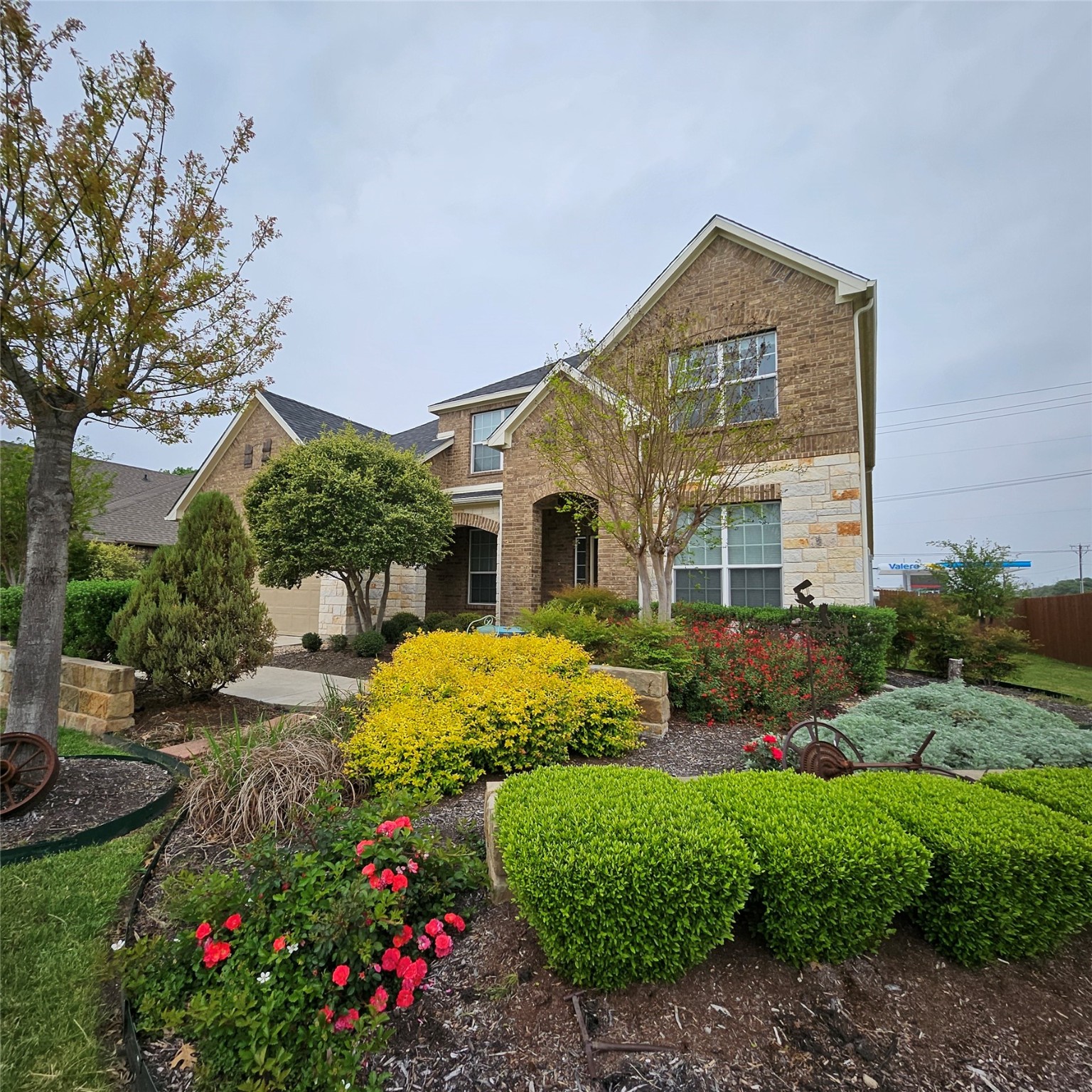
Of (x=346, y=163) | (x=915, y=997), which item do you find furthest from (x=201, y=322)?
(x=915, y=997)

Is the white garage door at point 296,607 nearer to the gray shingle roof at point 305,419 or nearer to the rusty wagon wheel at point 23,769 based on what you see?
the gray shingle roof at point 305,419

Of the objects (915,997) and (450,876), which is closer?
(915,997)

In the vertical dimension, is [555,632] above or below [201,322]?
below

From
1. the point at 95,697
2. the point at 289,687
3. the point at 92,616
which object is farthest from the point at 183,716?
the point at 92,616

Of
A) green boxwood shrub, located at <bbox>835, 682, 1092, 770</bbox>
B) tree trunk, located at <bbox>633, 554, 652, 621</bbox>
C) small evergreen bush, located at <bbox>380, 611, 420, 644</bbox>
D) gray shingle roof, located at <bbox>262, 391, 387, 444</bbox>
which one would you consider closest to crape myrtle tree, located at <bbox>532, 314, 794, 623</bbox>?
tree trunk, located at <bbox>633, 554, 652, 621</bbox>

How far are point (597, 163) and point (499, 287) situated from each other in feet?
21.6

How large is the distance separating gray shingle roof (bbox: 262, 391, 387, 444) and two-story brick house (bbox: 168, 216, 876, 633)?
3697 millimetres

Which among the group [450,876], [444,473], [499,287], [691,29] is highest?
[499,287]

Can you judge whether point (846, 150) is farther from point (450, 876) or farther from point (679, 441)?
point (450, 876)

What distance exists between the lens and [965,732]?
448 cm

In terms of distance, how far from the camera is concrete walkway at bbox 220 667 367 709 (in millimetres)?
6329

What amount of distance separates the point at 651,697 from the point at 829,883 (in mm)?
3029

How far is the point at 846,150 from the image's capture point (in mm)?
7773

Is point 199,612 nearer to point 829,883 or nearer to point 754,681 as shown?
point 754,681
